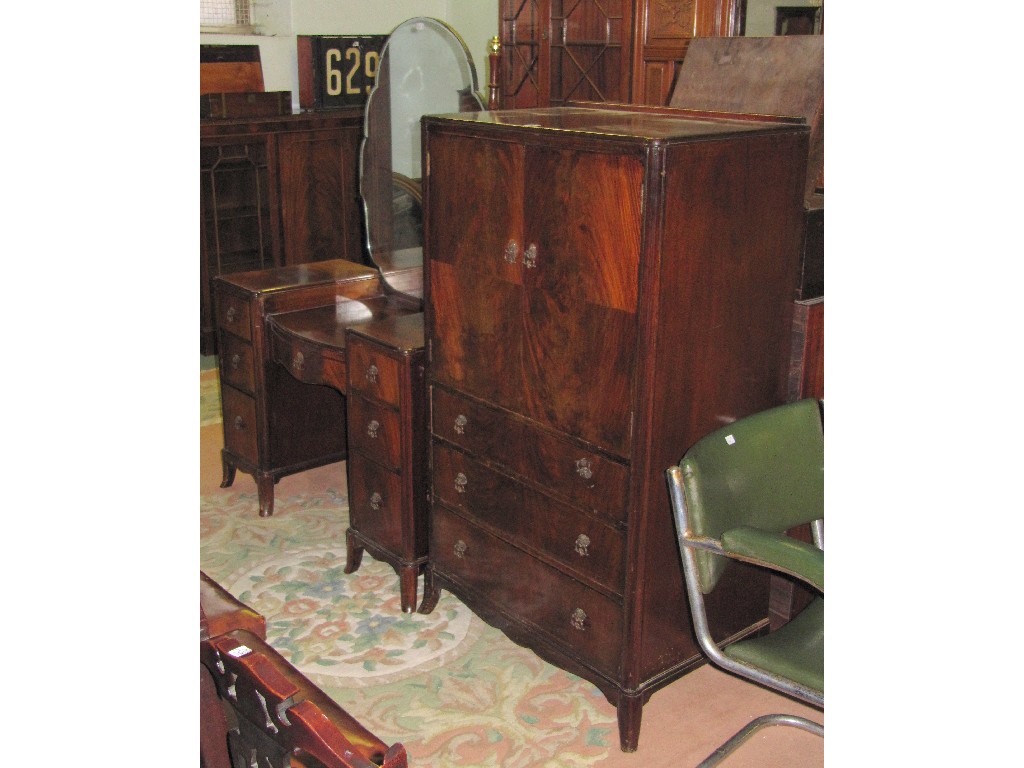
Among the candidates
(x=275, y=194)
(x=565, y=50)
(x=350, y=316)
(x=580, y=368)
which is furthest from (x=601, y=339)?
(x=275, y=194)

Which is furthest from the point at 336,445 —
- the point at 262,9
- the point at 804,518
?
the point at 262,9

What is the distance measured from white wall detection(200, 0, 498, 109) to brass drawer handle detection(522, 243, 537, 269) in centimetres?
347

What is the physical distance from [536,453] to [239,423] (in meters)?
1.65

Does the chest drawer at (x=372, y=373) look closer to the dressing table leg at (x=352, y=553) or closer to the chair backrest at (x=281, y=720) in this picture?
the dressing table leg at (x=352, y=553)

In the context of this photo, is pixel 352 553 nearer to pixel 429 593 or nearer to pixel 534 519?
pixel 429 593

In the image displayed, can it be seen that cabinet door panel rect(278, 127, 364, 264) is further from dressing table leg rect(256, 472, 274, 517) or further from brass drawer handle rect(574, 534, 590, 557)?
brass drawer handle rect(574, 534, 590, 557)

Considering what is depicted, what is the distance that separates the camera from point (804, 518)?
83.4 inches

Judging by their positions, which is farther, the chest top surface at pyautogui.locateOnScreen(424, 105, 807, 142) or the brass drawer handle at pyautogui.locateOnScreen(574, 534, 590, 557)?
the brass drawer handle at pyautogui.locateOnScreen(574, 534, 590, 557)

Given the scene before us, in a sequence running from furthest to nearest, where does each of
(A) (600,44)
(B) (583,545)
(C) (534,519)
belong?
1. (A) (600,44)
2. (C) (534,519)
3. (B) (583,545)

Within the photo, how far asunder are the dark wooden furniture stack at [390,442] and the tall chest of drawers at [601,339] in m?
0.14

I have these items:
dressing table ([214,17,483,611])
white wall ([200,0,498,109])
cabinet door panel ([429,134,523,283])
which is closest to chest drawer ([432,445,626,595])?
dressing table ([214,17,483,611])

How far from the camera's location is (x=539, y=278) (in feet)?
7.57

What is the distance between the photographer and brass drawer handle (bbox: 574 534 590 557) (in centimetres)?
235
